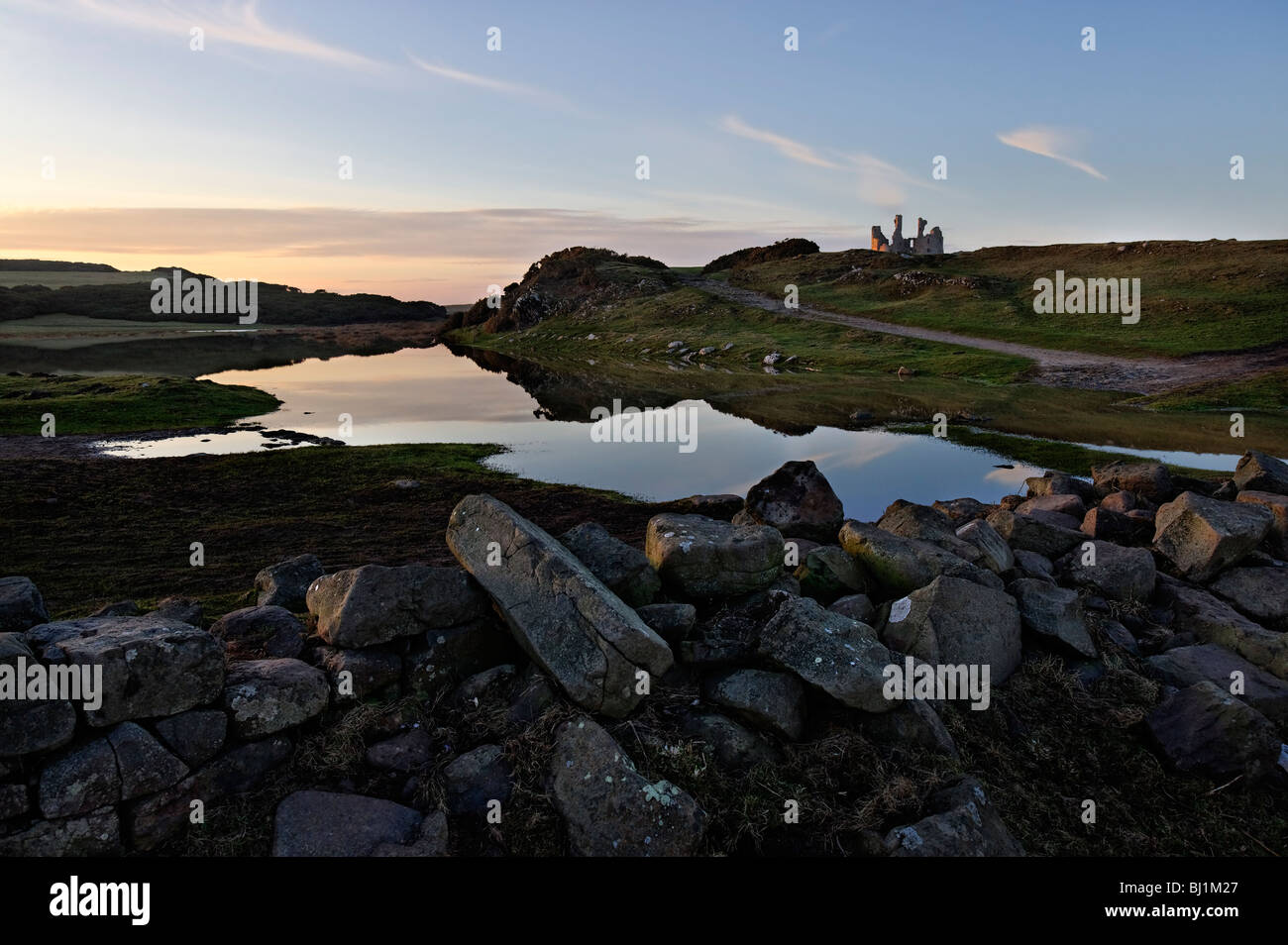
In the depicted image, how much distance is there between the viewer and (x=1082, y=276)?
8612 cm

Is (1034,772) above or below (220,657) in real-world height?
below

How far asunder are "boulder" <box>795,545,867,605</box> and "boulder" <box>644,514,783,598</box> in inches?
53.1

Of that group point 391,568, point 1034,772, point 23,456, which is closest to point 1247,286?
point 1034,772

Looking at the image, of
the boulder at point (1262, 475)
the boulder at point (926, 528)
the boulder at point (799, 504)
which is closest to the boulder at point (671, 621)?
the boulder at point (926, 528)

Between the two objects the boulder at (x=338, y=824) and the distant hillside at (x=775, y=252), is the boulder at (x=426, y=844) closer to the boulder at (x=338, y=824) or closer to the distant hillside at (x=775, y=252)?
the boulder at (x=338, y=824)

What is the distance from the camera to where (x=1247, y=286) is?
69.3 metres

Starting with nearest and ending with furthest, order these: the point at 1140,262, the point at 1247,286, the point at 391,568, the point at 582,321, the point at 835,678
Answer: the point at 835,678 → the point at 391,568 → the point at 1247,286 → the point at 1140,262 → the point at 582,321

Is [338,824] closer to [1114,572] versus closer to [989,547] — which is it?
[989,547]

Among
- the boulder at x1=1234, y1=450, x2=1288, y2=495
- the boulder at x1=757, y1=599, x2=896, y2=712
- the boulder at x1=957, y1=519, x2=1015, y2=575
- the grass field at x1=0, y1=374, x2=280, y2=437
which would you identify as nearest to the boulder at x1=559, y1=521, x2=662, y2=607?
the boulder at x1=757, y1=599, x2=896, y2=712

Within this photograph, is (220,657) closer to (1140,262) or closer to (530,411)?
(530,411)

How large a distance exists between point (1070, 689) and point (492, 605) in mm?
8248

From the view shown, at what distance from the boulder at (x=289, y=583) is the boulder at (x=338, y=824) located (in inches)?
199

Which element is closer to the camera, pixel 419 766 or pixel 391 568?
pixel 419 766

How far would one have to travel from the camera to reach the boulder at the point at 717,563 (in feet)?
36.1
